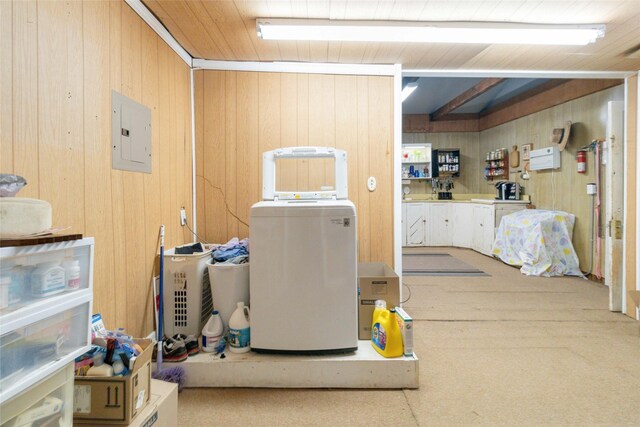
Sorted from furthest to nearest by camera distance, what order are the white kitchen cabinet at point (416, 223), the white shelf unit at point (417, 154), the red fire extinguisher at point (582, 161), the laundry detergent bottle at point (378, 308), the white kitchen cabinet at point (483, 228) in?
the white shelf unit at point (417, 154) < the white kitchen cabinet at point (416, 223) < the white kitchen cabinet at point (483, 228) < the red fire extinguisher at point (582, 161) < the laundry detergent bottle at point (378, 308)

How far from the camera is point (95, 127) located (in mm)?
1597

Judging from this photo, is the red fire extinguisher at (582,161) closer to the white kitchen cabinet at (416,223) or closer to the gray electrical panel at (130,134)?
the white kitchen cabinet at (416,223)

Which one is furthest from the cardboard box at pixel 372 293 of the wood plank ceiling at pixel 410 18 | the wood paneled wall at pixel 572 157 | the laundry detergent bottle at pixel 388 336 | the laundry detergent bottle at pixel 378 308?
the wood paneled wall at pixel 572 157

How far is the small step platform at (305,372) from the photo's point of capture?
1896mm

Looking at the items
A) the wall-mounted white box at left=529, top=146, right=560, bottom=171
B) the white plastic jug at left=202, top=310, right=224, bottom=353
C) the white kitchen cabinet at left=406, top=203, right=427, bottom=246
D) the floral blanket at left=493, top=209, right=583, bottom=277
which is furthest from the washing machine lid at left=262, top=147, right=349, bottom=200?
the white kitchen cabinet at left=406, top=203, right=427, bottom=246

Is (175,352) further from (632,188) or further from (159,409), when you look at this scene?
(632,188)

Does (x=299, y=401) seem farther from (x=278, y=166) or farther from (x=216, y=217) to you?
(x=278, y=166)

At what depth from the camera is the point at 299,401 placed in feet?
5.91

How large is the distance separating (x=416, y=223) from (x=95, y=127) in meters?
6.16

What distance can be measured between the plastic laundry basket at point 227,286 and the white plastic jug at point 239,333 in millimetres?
106

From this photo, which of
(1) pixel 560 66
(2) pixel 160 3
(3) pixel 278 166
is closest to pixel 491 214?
(1) pixel 560 66

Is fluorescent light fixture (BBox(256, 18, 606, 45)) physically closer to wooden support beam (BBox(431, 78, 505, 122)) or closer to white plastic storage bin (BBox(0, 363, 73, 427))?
white plastic storage bin (BBox(0, 363, 73, 427))

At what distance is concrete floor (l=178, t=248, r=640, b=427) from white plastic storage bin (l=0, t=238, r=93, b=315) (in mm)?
1018

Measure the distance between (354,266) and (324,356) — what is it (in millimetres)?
573
